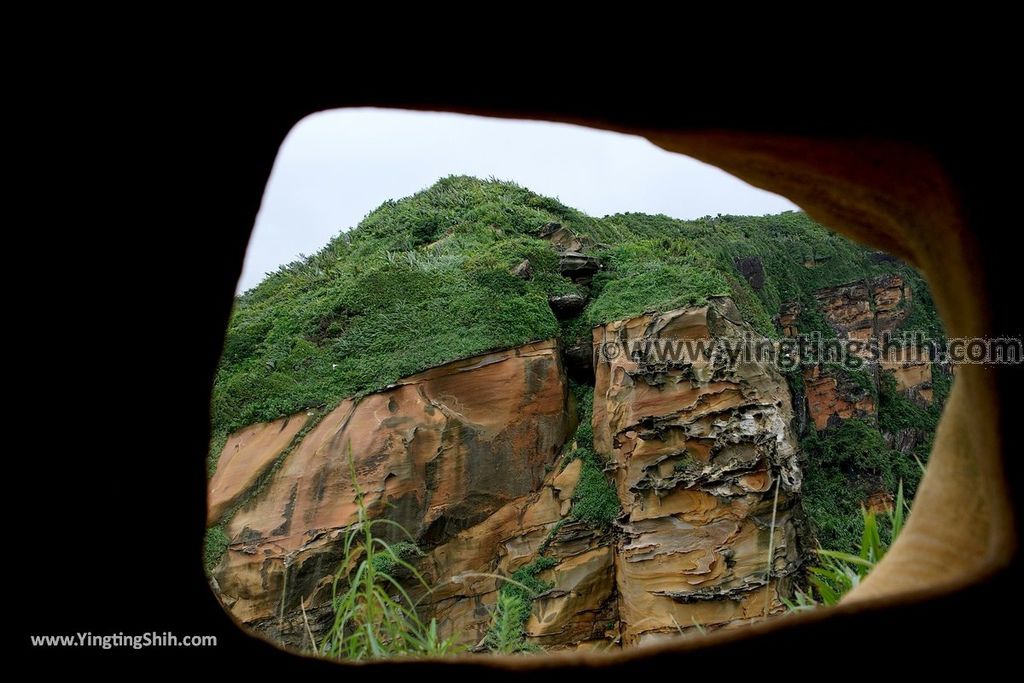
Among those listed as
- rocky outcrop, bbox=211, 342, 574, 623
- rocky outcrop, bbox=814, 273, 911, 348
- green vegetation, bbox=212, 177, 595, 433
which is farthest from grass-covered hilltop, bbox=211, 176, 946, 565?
rocky outcrop, bbox=814, 273, 911, 348

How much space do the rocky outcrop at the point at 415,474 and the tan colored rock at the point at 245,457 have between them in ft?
0.16

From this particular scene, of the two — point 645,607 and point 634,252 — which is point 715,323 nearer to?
point 634,252

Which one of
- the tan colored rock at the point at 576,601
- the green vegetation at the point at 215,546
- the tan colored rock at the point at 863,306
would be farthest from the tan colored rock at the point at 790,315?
the green vegetation at the point at 215,546

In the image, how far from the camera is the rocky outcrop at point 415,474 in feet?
23.9

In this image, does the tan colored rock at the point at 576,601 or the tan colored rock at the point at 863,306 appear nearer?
the tan colored rock at the point at 576,601

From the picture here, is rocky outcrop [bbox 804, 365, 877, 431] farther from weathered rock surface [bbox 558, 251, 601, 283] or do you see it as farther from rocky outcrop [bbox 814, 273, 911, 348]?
weathered rock surface [bbox 558, 251, 601, 283]

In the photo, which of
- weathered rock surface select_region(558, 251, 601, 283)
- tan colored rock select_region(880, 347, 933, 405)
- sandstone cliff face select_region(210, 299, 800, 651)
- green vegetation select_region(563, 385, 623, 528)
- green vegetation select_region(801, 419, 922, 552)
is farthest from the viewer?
tan colored rock select_region(880, 347, 933, 405)

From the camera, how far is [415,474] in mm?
7711

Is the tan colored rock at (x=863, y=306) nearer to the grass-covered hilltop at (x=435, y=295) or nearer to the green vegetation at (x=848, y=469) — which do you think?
the green vegetation at (x=848, y=469)

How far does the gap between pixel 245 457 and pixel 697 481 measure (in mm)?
5429

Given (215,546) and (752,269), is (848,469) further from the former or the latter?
(215,546)

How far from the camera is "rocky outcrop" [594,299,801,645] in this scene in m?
7.48

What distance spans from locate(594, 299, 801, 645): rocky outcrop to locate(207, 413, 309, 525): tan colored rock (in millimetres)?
4070

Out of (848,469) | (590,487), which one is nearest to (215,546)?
(590,487)
